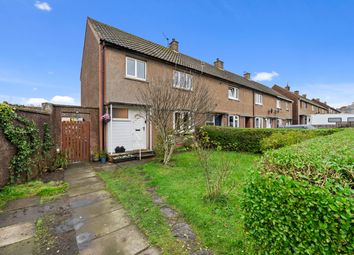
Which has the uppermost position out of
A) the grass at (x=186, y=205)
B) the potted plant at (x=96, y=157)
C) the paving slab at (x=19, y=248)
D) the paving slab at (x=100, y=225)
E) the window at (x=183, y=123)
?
the window at (x=183, y=123)

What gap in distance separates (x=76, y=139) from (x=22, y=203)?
4.73m

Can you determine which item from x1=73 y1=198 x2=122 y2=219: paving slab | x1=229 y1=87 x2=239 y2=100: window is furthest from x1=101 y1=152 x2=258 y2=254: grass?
x1=229 y1=87 x2=239 y2=100: window

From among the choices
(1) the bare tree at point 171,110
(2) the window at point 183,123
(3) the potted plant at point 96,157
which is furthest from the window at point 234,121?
(3) the potted plant at point 96,157

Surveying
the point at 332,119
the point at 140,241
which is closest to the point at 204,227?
the point at 140,241

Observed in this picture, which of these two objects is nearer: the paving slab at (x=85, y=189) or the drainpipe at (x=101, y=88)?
the paving slab at (x=85, y=189)

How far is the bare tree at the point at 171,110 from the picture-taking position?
26.5 ft

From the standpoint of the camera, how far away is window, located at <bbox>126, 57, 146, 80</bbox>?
1072 centimetres

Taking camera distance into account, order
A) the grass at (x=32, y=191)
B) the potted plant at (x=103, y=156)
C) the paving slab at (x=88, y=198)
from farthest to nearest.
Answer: the potted plant at (x=103, y=156) → the grass at (x=32, y=191) → the paving slab at (x=88, y=198)

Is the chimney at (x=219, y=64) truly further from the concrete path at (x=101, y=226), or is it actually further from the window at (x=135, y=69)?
the concrete path at (x=101, y=226)

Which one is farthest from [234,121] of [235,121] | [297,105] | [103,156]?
[297,105]

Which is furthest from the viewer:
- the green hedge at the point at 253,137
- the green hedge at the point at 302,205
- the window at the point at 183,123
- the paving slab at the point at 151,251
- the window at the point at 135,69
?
the window at the point at 135,69

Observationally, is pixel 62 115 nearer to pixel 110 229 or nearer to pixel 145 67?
pixel 145 67

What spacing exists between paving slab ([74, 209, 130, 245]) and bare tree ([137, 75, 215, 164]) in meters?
4.44

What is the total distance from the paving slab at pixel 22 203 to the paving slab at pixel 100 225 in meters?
1.87
